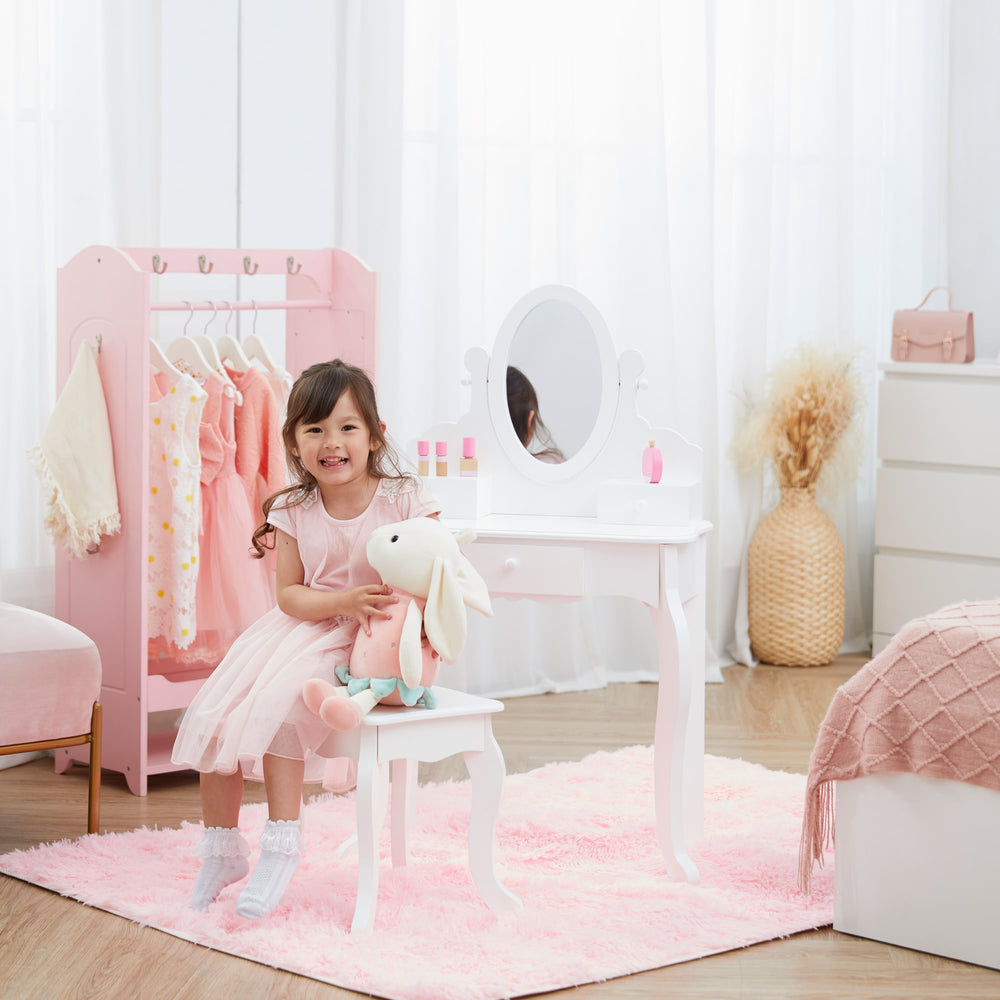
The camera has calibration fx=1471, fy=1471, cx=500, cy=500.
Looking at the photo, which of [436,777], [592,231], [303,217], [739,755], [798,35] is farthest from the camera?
[798,35]

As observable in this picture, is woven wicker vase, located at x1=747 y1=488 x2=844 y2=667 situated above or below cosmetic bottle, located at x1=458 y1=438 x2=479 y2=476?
below

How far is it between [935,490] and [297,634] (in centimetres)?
Result: 270

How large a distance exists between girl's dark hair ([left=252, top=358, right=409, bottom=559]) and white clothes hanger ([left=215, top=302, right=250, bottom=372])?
0.92m

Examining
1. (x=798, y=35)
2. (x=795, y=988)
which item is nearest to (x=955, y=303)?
(x=798, y=35)

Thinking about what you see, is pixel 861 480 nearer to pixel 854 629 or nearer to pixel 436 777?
pixel 854 629

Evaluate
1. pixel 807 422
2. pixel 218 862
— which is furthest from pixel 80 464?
pixel 807 422

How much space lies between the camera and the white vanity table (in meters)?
2.80

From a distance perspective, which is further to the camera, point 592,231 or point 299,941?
point 592,231

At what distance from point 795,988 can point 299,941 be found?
2.64ft

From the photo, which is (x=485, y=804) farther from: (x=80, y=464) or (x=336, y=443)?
(x=80, y=464)

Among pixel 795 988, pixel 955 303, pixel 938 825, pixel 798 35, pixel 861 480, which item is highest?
pixel 798 35

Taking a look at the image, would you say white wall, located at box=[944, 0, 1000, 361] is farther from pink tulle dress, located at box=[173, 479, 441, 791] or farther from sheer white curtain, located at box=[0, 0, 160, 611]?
pink tulle dress, located at box=[173, 479, 441, 791]

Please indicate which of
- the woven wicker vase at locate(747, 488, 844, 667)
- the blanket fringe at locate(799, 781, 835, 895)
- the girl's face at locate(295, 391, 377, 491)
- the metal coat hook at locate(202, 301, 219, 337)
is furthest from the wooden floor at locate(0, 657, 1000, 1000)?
the woven wicker vase at locate(747, 488, 844, 667)

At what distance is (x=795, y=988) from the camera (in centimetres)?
233
